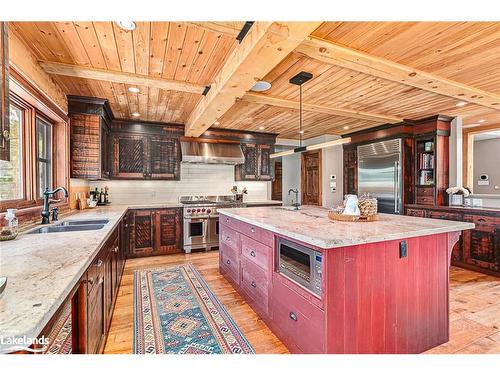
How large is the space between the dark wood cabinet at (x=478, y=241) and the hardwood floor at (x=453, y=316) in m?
0.15

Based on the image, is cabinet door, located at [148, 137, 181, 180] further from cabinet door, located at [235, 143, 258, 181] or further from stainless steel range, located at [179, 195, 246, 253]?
cabinet door, located at [235, 143, 258, 181]

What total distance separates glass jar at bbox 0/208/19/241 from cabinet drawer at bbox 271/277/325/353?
191cm

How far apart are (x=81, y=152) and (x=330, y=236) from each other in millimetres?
3535

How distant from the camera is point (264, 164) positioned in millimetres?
5812

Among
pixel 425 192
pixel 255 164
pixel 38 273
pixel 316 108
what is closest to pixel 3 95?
pixel 38 273

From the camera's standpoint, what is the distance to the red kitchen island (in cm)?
158

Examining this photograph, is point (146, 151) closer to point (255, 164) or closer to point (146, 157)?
point (146, 157)

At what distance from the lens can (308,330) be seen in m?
1.71

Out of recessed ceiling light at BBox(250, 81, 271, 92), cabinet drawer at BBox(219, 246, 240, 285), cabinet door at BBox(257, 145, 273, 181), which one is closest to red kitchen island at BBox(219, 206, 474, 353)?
→ cabinet drawer at BBox(219, 246, 240, 285)

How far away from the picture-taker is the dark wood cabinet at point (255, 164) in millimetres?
5621

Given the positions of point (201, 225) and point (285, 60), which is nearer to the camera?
point (285, 60)

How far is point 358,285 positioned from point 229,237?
1.81 meters

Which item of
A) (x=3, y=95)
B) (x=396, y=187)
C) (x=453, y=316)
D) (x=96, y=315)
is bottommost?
(x=453, y=316)
